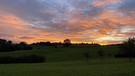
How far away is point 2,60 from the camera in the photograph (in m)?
105

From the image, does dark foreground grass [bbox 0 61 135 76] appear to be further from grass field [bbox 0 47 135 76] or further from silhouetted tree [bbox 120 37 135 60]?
silhouetted tree [bbox 120 37 135 60]

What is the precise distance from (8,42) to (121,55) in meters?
80.6

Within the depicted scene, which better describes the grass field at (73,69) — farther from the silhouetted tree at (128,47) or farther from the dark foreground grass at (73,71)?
the silhouetted tree at (128,47)

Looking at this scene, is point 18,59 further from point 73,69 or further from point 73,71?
point 73,71

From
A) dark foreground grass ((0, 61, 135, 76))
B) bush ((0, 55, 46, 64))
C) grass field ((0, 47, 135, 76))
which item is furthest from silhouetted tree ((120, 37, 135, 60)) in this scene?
dark foreground grass ((0, 61, 135, 76))

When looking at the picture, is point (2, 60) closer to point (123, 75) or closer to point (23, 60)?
point (23, 60)

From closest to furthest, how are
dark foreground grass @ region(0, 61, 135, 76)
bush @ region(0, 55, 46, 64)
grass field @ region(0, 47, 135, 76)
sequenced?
dark foreground grass @ region(0, 61, 135, 76), grass field @ region(0, 47, 135, 76), bush @ region(0, 55, 46, 64)

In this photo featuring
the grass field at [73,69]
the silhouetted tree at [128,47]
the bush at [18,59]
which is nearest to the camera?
the grass field at [73,69]

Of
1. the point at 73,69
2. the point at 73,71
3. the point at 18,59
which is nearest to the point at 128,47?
the point at 18,59

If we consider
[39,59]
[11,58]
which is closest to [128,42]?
[39,59]

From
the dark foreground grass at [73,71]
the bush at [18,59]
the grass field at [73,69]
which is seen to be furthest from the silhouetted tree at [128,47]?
the dark foreground grass at [73,71]

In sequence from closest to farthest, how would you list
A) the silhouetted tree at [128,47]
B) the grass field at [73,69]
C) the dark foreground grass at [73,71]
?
the dark foreground grass at [73,71] < the grass field at [73,69] < the silhouetted tree at [128,47]

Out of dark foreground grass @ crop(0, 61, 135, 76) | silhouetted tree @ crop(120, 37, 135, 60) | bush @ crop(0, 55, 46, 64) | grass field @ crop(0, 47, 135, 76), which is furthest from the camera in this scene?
bush @ crop(0, 55, 46, 64)

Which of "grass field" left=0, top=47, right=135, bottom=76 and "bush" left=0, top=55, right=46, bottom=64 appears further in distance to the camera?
"bush" left=0, top=55, right=46, bottom=64
